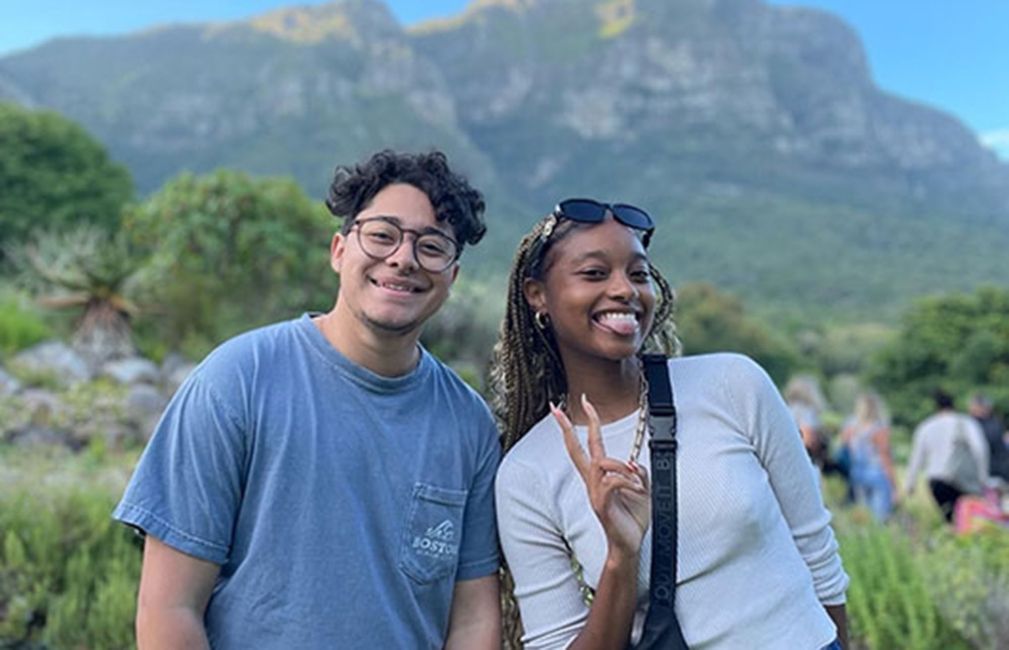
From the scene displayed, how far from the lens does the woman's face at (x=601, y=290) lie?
2.11m

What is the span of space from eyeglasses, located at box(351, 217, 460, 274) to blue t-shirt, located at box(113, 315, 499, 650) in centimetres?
25

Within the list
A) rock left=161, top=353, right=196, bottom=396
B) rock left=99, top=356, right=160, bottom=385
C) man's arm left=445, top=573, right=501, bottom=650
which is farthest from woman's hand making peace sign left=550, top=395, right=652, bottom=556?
rock left=99, top=356, right=160, bottom=385

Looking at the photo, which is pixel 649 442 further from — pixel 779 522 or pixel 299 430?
Result: pixel 299 430

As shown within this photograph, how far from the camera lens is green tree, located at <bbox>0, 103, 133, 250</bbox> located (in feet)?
113

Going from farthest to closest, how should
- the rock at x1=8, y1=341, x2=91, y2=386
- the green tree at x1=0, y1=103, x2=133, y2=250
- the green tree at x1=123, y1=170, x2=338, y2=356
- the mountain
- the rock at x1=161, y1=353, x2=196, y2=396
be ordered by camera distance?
the mountain → the green tree at x1=0, y1=103, x2=133, y2=250 → the green tree at x1=123, y1=170, x2=338, y2=356 → the rock at x1=161, y1=353, x2=196, y2=396 → the rock at x1=8, y1=341, x2=91, y2=386

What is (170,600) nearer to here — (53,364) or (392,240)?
(392,240)

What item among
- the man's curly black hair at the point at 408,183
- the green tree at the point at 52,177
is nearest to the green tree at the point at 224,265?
Answer: the man's curly black hair at the point at 408,183

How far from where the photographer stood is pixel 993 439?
A: 10305 mm

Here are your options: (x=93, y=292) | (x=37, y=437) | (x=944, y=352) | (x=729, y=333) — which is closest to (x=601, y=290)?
(x=37, y=437)

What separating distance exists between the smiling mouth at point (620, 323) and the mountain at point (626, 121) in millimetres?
65802

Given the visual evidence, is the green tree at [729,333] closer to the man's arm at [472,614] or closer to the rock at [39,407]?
the rock at [39,407]

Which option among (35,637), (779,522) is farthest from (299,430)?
(35,637)

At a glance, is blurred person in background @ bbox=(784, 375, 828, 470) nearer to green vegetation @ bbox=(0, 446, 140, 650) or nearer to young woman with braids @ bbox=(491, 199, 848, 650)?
green vegetation @ bbox=(0, 446, 140, 650)

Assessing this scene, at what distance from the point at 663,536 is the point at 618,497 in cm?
15
